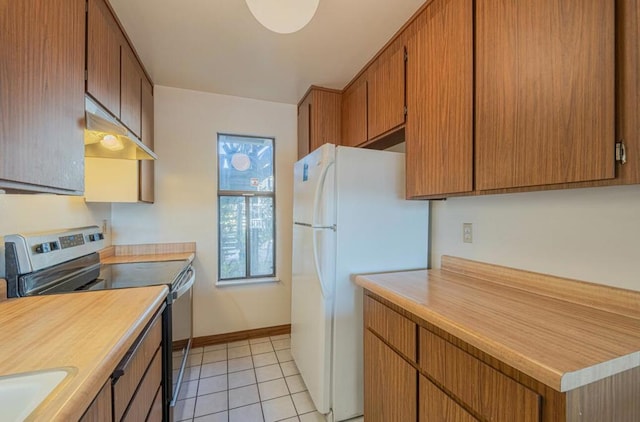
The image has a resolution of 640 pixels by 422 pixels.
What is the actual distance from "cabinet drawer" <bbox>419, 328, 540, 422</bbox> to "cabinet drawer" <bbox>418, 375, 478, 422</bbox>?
0.04 meters

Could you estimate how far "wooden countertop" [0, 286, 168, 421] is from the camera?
551 millimetres

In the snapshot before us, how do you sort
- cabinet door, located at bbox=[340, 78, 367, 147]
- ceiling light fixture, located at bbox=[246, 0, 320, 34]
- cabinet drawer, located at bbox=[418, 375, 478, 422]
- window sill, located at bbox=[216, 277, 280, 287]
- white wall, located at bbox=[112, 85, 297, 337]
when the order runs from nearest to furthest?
cabinet drawer, located at bbox=[418, 375, 478, 422]
ceiling light fixture, located at bbox=[246, 0, 320, 34]
cabinet door, located at bbox=[340, 78, 367, 147]
white wall, located at bbox=[112, 85, 297, 337]
window sill, located at bbox=[216, 277, 280, 287]

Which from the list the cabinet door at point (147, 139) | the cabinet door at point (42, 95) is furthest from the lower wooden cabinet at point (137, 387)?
the cabinet door at point (147, 139)

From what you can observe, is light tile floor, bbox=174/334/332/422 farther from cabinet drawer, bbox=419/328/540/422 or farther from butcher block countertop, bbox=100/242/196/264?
cabinet drawer, bbox=419/328/540/422

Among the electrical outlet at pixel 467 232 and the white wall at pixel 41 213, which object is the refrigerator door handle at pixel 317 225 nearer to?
the electrical outlet at pixel 467 232

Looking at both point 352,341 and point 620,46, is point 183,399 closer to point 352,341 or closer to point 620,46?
point 352,341

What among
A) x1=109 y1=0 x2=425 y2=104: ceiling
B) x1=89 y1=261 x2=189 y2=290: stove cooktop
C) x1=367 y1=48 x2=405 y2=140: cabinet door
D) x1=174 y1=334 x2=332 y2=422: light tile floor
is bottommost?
x1=174 y1=334 x2=332 y2=422: light tile floor

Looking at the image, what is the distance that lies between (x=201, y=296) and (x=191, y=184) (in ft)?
3.60

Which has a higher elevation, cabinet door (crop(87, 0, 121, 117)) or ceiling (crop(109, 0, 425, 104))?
ceiling (crop(109, 0, 425, 104))

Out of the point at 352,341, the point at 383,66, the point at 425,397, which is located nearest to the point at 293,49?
the point at 383,66

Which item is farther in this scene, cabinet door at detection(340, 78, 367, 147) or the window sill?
the window sill

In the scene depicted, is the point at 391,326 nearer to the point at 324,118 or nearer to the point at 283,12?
the point at 283,12

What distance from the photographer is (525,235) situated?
4.15 feet

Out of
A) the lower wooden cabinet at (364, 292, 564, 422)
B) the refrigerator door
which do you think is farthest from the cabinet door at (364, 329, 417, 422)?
the refrigerator door
